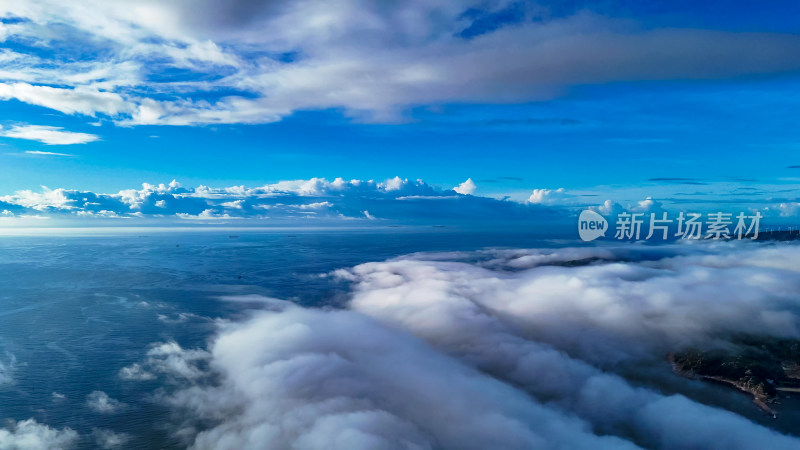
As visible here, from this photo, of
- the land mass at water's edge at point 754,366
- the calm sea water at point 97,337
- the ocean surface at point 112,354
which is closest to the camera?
the ocean surface at point 112,354

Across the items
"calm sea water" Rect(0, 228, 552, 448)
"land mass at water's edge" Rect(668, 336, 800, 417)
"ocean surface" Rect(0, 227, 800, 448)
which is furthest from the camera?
"land mass at water's edge" Rect(668, 336, 800, 417)

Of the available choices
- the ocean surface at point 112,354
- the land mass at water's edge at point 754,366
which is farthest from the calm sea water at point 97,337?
the land mass at water's edge at point 754,366

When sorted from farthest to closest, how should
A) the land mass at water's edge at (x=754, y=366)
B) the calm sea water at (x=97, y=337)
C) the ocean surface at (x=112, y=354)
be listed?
1. the land mass at water's edge at (x=754, y=366)
2. the calm sea water at (x=97, y=337)
3. the ocean surface at (x=112, y=354)

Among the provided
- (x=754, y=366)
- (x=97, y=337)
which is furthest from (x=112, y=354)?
(x=754, y=366)

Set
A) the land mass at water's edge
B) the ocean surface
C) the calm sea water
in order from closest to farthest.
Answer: the ocean surface, the calm sea water, the land mass at water's edge

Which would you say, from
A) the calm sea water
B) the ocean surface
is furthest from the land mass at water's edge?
the calm sea water

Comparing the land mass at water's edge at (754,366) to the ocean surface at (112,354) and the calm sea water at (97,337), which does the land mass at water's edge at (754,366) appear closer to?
the ocean surface at (112,354)

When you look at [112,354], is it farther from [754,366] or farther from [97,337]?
[754,366]

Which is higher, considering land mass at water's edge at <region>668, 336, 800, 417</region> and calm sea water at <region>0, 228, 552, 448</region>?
calm sea water at <region>0, 228, 552, 448</region>

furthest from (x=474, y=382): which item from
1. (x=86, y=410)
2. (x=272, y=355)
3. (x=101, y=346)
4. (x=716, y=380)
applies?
(x=101, y=346)

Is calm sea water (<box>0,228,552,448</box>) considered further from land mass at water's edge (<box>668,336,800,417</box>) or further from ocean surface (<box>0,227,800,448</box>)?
land mass at water's edge (<box>668,336,800,417</box>)

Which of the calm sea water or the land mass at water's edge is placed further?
Result: the land mass at water's edge
